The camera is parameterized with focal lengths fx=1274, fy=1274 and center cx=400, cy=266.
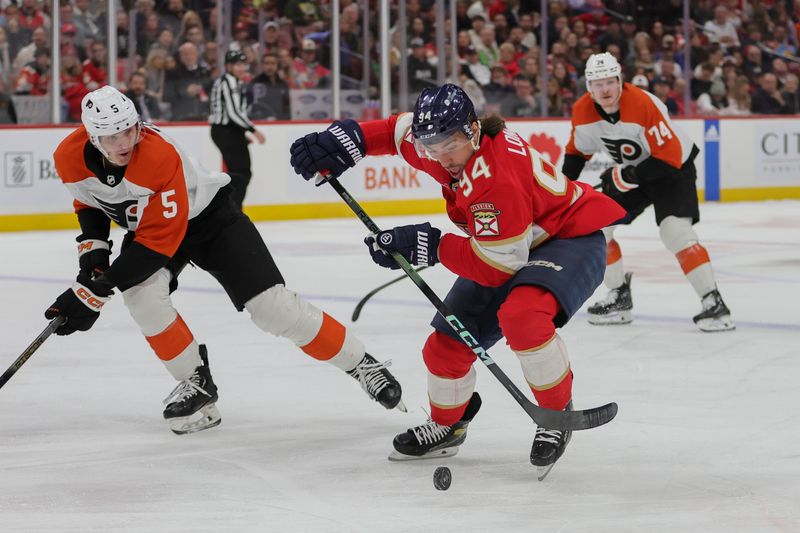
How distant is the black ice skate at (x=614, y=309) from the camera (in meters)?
5.11

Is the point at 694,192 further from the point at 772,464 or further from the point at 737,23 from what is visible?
the point at 737,23

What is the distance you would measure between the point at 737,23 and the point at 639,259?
248 inches

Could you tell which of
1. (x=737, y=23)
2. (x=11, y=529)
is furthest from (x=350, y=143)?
(x=737, y=23)

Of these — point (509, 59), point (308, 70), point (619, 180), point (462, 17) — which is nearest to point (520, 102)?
point (509, 59)

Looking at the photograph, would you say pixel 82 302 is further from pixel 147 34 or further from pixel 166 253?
pixel 147 34

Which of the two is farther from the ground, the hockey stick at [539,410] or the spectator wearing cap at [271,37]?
the spectator wearing cap at [271,37]

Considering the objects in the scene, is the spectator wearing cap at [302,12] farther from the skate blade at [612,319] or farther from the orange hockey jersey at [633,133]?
the skate blade at [612,319]

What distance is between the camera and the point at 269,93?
10008 mm

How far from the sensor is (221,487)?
9.29 feet

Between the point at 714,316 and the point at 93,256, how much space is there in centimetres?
262

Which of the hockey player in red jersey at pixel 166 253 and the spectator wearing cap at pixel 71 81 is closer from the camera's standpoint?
the hockey player in red jersey at pixel 166 253

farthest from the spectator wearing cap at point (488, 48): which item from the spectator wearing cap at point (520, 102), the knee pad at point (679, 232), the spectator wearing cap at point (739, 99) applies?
the knee pad at point (679, 232)

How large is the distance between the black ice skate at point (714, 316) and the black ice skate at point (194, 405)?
7.29ft

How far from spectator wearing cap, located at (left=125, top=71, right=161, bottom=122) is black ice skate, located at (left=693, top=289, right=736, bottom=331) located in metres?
5.27
